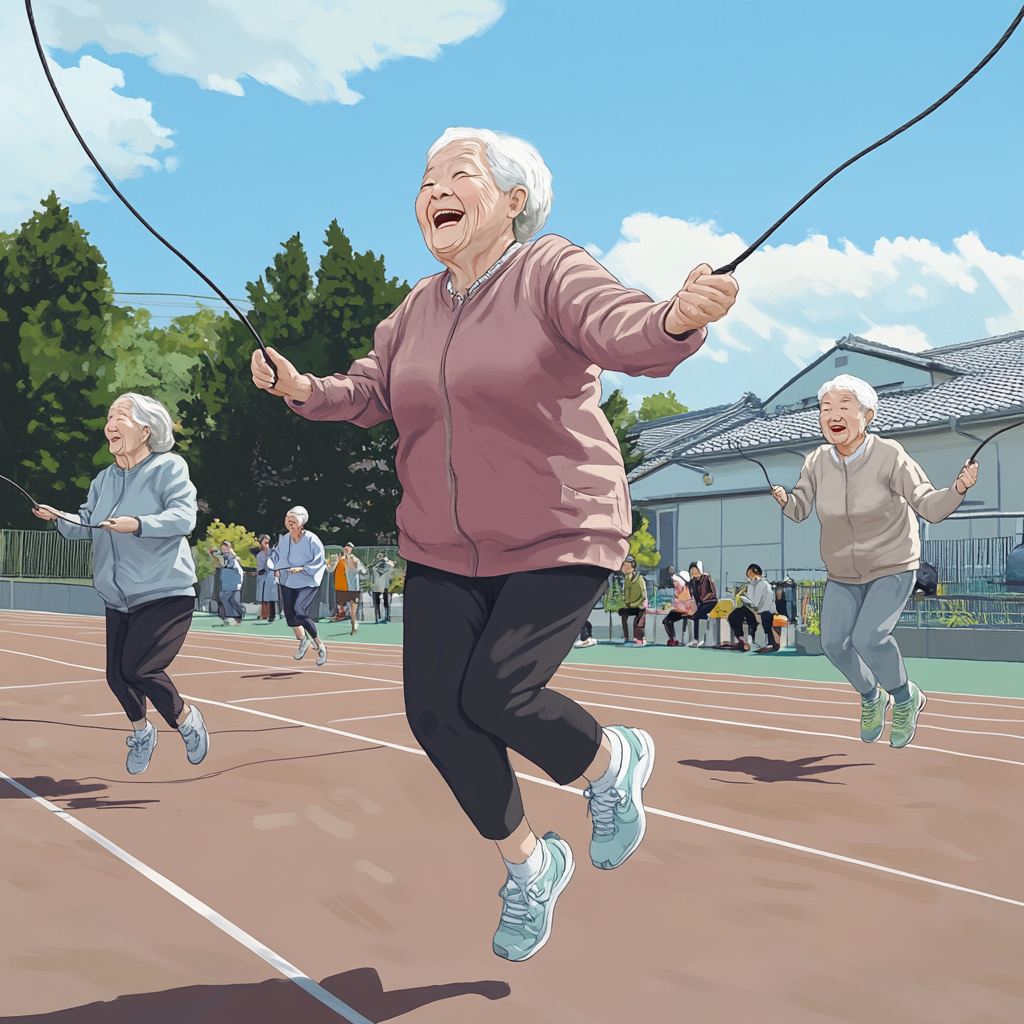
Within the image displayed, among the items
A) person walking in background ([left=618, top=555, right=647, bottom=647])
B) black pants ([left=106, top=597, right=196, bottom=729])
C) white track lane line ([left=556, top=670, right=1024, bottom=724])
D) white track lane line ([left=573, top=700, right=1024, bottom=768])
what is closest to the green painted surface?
person walking in background ([left=618, top=555, right=647, bottom=647])

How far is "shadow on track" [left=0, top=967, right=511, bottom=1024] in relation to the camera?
112 inches

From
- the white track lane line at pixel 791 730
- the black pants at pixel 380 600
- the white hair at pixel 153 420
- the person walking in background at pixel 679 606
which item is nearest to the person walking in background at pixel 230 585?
the black pants at pixel 380 600

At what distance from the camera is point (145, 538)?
5715 millimetres

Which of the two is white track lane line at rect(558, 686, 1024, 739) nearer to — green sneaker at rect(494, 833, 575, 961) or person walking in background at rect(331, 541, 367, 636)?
green sneaker at rect(494, 833, 575, 961)

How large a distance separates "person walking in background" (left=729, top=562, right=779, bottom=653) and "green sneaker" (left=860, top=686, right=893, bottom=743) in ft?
36.0

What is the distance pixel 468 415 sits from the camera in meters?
3.14

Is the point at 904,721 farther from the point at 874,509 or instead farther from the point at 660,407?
the point at 660,407

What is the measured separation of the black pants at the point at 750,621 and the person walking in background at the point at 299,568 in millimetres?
7275

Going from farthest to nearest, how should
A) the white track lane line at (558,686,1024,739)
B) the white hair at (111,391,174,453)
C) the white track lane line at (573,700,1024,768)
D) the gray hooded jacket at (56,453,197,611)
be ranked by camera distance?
the white track lane line at (558,686,1024,739) < the white track lane line at (573,700,1024,768) < the white hair at (111,391,174,453) < the gray hooded jacket at (56,453,197,611)

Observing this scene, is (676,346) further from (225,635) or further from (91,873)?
(225,635)

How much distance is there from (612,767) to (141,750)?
359cm

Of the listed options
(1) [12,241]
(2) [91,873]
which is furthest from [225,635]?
(1) [12,241]

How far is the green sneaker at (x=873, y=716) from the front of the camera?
22.2ft

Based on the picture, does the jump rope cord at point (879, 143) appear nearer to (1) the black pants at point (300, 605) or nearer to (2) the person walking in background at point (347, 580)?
(1) the black pants at point (300, 605)
